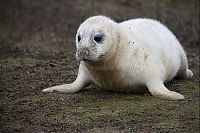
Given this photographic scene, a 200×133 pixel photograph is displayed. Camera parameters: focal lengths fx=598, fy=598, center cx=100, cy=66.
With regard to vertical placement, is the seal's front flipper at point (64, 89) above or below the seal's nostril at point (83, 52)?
below

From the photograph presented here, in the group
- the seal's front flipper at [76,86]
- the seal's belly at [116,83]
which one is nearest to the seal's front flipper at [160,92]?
the seal's belly at [116,83]

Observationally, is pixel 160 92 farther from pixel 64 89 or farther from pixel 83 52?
pixel 64 89

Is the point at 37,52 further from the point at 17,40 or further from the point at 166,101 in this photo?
the point at 166,101

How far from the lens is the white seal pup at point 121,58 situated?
695 centimetres

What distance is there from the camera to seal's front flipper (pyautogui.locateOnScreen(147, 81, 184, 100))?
7.11m

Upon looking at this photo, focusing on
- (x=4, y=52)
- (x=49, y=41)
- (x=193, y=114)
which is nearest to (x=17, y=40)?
(x=49, y=41)

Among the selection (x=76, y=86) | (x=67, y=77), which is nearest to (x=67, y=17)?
(x=67, y=77)

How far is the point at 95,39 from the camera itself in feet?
22.8

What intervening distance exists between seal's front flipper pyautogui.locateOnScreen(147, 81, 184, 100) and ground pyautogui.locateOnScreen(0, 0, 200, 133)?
0.33 feet

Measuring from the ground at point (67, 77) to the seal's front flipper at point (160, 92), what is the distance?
10 cm

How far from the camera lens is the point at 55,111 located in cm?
670

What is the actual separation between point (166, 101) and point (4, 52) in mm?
4818

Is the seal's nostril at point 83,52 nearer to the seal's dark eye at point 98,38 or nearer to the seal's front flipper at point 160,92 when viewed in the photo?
the seal's dark eye at point 98,38

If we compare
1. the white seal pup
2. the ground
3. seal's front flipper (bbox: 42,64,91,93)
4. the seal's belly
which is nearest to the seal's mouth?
the white seal pup
